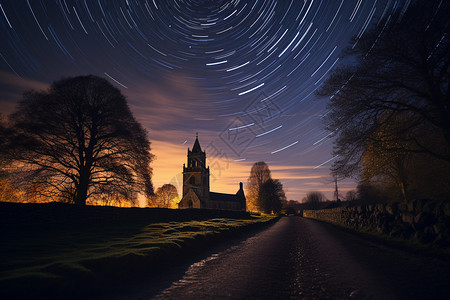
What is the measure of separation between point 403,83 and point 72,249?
15.8 metres

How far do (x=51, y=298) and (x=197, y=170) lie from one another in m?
86.1

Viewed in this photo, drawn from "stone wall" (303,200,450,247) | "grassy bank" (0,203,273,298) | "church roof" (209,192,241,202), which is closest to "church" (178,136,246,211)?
"church roof" (209,192,241,202)

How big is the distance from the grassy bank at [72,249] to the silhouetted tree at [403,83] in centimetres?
1015

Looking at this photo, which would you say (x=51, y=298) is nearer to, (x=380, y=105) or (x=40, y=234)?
(x=40, y=234)

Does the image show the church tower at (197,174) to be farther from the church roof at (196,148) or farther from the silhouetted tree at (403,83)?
the silhouetted tree at (403,83)

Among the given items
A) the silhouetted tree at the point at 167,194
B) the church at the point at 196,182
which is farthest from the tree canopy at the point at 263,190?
the silhouetted tree at the point at 167,194

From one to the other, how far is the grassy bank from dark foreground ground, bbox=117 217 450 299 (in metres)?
0.98

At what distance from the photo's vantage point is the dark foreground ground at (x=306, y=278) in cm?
Answer: 497

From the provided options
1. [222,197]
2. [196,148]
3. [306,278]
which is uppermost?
[196,148]

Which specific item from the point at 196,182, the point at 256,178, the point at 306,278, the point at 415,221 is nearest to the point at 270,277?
the point at 306,278

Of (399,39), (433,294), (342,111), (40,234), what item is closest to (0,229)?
(40,234)

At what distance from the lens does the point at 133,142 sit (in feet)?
66.5

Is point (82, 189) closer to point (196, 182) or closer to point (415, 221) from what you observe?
point (415, 221)

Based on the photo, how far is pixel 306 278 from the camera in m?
6.17
